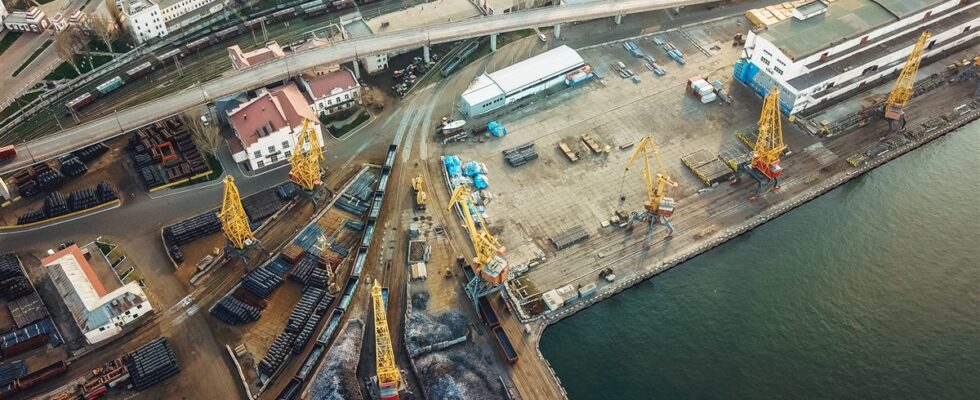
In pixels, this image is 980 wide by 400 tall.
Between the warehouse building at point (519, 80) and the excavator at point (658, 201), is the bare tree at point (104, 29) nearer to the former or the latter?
the warehouse building at point (519, 80)

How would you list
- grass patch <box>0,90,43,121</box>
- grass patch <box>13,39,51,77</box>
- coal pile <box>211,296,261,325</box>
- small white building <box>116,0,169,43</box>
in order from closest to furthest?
1. coal pile <box>211,296,261,325</box>
2. grass patch <box>0,90,43,121</box>
3. grass patch <box>13,39,51,77</box>
4. small white building <box>116,0,169,43</box>

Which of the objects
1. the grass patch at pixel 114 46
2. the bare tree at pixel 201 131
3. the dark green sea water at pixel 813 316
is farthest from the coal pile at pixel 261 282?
the grass patch at pixel 114 46

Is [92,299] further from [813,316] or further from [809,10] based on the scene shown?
[809,10]

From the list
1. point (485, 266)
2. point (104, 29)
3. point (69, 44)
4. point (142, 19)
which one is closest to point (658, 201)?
point (485, 266)

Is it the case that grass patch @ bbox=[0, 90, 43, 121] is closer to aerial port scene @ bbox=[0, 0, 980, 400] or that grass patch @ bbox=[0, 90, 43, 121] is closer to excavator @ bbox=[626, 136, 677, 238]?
aerial port scene @ bbox=[0, 0, 980, 400]

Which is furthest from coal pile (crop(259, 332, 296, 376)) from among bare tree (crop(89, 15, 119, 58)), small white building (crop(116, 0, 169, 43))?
small white building (crop(116, 0, 169, 43))
